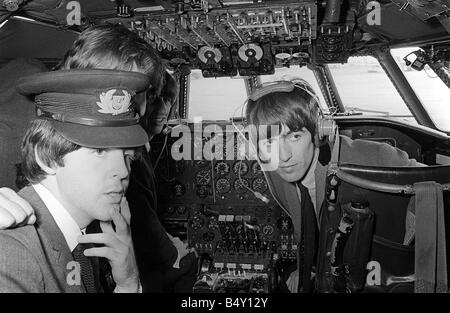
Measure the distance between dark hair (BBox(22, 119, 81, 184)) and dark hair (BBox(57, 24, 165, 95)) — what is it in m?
0.19

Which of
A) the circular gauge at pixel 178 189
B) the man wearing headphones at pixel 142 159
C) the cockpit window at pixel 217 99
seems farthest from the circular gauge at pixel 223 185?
the cockpit window at pixel 217 99

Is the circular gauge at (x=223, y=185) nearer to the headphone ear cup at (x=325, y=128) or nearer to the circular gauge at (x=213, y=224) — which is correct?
the circular gauge at (x=213, y=224)

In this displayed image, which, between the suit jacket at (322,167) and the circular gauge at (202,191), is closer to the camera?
the suit jacket at (322,167)


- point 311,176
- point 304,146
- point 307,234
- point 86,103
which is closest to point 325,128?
point 304,146

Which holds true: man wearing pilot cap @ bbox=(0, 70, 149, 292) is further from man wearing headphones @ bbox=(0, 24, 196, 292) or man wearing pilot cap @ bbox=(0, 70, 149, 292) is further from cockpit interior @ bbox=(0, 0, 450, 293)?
cockpit interior @ bbox=(0, 0, 450, 293)

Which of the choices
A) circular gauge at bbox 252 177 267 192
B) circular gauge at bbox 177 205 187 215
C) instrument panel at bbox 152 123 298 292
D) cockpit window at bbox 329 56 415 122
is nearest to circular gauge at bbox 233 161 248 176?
instrument panel at bbox 152 123 298 292

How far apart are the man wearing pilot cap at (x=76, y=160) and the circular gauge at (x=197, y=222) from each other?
2634mm

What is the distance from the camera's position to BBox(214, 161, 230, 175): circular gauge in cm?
351

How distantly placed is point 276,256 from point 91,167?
2.84m

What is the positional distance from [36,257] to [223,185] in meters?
2.81

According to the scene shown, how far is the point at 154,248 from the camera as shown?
2.10 meters

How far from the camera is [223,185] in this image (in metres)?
3.56

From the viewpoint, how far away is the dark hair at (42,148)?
2.90 ft

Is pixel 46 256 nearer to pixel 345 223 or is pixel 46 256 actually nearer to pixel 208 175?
pixel 345 223
